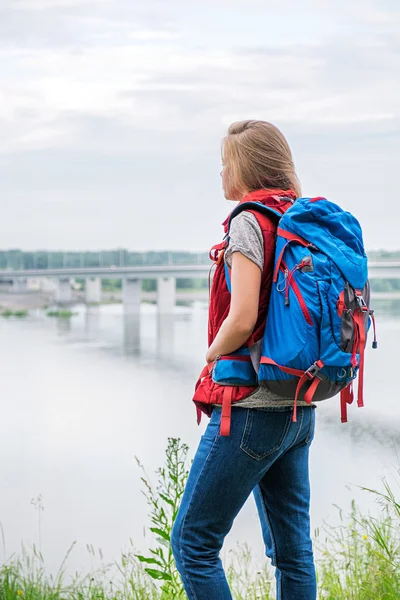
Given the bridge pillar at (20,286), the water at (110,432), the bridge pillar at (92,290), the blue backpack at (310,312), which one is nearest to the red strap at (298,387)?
the blue backpack at (310,312)

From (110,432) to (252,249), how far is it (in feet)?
29.8

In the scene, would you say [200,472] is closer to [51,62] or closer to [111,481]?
[111,481]

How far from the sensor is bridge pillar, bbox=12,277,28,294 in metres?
20.8

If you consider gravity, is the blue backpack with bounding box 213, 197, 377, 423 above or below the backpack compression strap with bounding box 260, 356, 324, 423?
above

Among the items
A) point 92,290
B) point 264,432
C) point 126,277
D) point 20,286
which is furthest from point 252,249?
point 92,290

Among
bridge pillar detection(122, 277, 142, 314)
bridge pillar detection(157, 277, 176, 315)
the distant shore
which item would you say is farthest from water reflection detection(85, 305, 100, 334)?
bridge pillar detection(157, 277, 176, 315)

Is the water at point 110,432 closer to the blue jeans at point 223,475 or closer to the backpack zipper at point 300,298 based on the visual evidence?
the blue jeans at point 223,475

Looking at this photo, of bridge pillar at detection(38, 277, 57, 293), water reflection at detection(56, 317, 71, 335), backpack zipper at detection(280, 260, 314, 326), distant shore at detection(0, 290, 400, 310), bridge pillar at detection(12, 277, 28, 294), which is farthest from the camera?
water reflection at detection(56, 317, 71, 335)

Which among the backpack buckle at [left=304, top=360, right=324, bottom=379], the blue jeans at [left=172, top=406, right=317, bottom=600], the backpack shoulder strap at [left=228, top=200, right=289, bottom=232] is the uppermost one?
the backpack shoulder strap at [left=228, top=200, right=289, bottom=232]

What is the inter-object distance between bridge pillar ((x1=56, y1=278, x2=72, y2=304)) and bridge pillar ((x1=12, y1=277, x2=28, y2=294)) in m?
0.97

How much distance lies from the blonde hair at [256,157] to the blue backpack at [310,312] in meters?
0.07

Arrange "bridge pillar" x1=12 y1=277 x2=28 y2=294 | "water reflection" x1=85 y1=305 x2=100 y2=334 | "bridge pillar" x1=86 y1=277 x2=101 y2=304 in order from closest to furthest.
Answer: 1. "bridge pillar" x1=12 y1=277 x2=28 y2=294
2. "water reflection" x1=85 y1=305 x2=100 y2=334
3. "bridge pillar" x1=86 y1=277 x2=101 y2=304

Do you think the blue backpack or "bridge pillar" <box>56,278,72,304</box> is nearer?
the blue backpack

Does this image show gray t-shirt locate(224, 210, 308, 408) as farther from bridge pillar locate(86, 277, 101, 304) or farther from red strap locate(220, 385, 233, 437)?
bridge pillar locate(86, 277, 101, 304)
